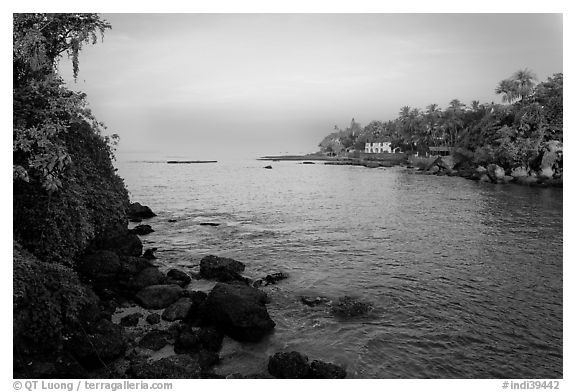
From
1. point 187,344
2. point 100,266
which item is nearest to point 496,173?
point 100,266

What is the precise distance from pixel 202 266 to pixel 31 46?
905cm

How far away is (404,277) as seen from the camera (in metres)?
15.2

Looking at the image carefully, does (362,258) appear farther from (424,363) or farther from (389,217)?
(389,217)

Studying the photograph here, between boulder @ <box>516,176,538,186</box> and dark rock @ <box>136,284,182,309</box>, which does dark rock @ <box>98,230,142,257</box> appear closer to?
dark rock @ <box>136,284,182,309</box>

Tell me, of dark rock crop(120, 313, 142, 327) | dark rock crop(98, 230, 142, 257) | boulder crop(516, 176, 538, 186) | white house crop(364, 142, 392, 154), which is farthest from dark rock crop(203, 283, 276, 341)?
white house crop(364, 142, 392, 154)

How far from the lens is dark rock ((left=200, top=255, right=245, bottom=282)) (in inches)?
585

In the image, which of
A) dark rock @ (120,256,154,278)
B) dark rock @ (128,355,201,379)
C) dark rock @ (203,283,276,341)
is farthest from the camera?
dark rock @ (120,256,154,278)

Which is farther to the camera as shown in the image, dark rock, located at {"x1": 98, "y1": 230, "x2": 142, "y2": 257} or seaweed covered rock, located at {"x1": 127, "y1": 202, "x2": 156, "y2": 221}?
seaweed covered rock, located at {"x1": 127, "y1": 202, "x2": 156, "y2": 221}

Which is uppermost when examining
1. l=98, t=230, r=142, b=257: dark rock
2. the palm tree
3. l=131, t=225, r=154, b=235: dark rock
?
the palm tree

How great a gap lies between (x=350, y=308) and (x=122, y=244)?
9.51 metres

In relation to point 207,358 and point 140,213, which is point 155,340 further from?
point 140,213
